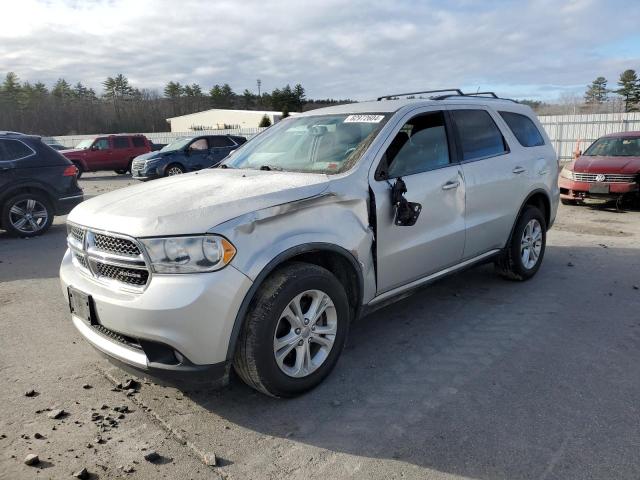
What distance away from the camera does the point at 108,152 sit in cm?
2302

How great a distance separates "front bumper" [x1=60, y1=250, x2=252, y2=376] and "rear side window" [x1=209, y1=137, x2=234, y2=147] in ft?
53.6

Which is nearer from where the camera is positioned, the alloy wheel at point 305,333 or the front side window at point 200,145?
the alloy wheel at point 305,333

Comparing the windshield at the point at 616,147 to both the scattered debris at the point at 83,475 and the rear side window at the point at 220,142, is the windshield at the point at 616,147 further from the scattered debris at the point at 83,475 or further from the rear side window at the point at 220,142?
the rear side window at the point at 220,142

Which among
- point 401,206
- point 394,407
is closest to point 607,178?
point 401,206

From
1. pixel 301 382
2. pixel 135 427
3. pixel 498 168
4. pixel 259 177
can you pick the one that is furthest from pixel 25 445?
pixel 498 168

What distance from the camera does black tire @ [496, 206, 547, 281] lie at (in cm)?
521

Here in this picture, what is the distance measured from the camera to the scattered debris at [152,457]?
2.63 meters

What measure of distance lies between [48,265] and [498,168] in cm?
587

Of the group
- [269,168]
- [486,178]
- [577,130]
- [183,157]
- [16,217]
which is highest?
[577,130]

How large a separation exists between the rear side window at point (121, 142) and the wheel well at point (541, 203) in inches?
845

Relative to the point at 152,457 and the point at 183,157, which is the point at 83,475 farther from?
the point at 183,157

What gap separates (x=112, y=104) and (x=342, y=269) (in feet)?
315

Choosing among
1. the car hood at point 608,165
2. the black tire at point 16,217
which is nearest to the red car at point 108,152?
the black tire at point 16,217

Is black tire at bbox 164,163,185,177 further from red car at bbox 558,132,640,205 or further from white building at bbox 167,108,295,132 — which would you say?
white building at bbox 167,108,295,132
